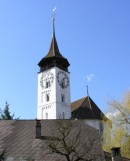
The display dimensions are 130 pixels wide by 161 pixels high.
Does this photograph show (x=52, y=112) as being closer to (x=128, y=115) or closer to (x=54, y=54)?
(x=54, y=54)

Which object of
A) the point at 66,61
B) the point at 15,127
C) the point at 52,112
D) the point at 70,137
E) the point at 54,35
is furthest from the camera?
the point at 54,35

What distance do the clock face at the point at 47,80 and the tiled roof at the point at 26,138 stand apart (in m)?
28.2

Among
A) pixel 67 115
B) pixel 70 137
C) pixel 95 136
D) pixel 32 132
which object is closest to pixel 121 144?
pixel 95 136

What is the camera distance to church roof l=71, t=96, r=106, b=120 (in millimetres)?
53344

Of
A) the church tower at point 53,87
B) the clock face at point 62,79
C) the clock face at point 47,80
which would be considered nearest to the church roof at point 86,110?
the church tower at point 53,87

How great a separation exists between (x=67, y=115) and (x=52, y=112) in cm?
251

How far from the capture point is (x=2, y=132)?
2942cm

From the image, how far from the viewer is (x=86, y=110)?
54531 mm

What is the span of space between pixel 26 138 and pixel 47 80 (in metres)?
31.3

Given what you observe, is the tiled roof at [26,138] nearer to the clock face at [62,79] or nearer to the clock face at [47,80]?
the clock face at [47,80]

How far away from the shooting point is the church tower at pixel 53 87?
57175 mm

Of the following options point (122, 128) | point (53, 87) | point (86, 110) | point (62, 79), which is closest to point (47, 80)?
point (53, 87)

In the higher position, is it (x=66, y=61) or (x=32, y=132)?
(x=66, y=61)

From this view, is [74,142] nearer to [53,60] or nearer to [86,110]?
[86,110]
